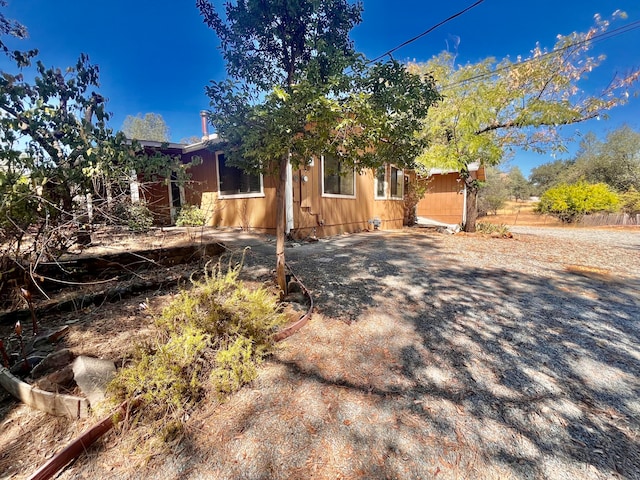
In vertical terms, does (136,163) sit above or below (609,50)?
below

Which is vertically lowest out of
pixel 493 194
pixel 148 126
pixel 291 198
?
pixel 291 198

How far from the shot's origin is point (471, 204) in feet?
32.4

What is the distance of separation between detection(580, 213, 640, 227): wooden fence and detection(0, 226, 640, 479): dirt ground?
1523cm

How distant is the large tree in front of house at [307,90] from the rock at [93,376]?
2.16m

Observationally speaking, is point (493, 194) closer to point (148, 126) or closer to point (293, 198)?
point (293, 198)

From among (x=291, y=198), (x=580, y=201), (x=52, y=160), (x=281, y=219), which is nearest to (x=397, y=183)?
(x=291, y=198)

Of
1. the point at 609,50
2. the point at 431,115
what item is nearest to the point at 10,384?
the point at 431,115

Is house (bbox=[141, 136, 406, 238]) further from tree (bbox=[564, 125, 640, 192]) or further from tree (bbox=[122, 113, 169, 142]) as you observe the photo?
tree (bbox=[122, 113, 169, 142])

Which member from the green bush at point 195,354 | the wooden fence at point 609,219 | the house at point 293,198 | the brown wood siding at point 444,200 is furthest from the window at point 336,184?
the wooden fence at point 609,219

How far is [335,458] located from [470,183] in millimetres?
10217

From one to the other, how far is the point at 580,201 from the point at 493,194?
1027 cm

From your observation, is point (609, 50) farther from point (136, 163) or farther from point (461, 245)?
point (136, 163)

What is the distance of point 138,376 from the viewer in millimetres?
1868

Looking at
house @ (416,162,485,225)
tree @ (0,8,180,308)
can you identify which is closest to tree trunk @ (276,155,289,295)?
tree @ (0,8,180,308)
